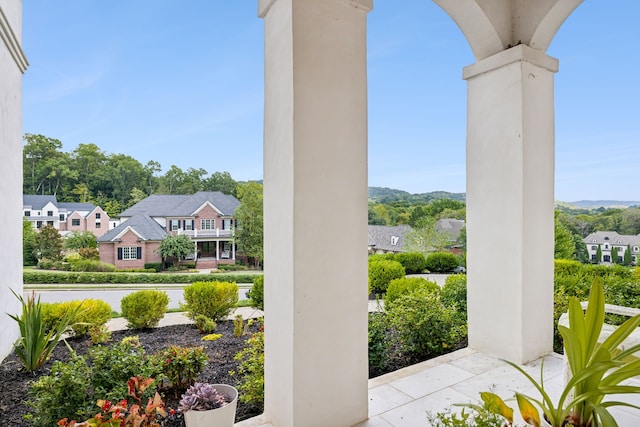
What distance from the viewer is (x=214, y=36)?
3502 mm

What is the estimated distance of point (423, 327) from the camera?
119 inches

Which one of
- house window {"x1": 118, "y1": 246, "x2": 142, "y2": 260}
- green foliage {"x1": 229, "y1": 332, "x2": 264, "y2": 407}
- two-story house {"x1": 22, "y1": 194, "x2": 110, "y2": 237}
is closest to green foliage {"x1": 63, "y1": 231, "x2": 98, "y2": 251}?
two-story house {"x1": 22, "y1": 194, "x2": 110, "y2": 237}

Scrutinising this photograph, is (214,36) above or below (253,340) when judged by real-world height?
above

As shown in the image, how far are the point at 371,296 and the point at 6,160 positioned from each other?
4.52 m

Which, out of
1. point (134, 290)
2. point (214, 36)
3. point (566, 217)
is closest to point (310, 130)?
point (214, 36)

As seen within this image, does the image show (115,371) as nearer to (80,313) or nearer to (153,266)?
(153,266)

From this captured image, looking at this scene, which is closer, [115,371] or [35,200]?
[115,371]

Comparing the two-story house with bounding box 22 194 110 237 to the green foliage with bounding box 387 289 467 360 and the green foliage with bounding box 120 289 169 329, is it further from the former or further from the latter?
the green foliage with bounding box 387 289 467 360

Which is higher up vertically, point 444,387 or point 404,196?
point 404,196

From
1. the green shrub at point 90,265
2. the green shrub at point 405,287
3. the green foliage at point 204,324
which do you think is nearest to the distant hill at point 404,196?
the green shrub at point 405,287

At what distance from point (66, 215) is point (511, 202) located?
362cm

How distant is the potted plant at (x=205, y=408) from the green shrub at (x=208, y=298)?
6.81ft

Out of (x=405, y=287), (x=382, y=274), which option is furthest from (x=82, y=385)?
(x=382, y=274)

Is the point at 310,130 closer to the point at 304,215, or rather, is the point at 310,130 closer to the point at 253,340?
the point at 304,215
